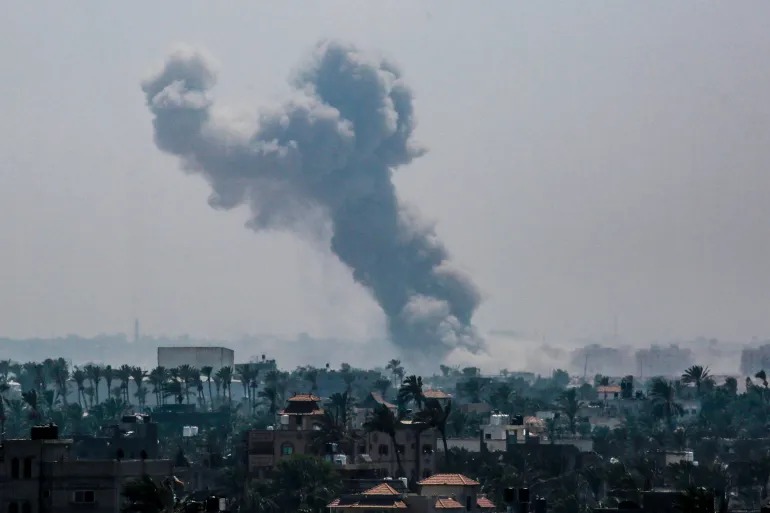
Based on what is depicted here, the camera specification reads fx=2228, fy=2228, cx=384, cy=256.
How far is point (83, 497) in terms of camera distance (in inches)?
3898

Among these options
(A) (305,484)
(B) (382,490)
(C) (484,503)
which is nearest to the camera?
(B) (382,490)

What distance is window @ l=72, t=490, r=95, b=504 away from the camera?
324 feet

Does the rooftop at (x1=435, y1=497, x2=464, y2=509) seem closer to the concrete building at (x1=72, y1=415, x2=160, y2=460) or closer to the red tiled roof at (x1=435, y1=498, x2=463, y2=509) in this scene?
the red tiled roof at (x1=435, y1=498, x2=463, y2=509)

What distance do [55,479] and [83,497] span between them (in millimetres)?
1591

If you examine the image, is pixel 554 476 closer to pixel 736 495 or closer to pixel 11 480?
pixel 736 495

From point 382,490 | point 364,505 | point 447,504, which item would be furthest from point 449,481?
point 364,505

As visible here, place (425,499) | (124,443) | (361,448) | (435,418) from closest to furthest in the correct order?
(425,499) < (124,443) < (435,418) < (361,448)

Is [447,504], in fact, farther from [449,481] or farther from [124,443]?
[124,443]

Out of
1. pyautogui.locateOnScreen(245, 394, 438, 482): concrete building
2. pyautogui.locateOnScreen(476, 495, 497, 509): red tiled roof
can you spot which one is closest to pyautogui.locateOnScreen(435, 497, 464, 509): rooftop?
pyautogui.locateOnScreen(476, 495, 497, 509): red tiled roof

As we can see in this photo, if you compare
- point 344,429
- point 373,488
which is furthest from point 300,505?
point 344,429

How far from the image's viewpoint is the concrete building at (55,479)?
9721cm

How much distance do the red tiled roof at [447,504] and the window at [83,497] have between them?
106ft

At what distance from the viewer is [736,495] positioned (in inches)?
6747

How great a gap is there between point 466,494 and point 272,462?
39.5 m
